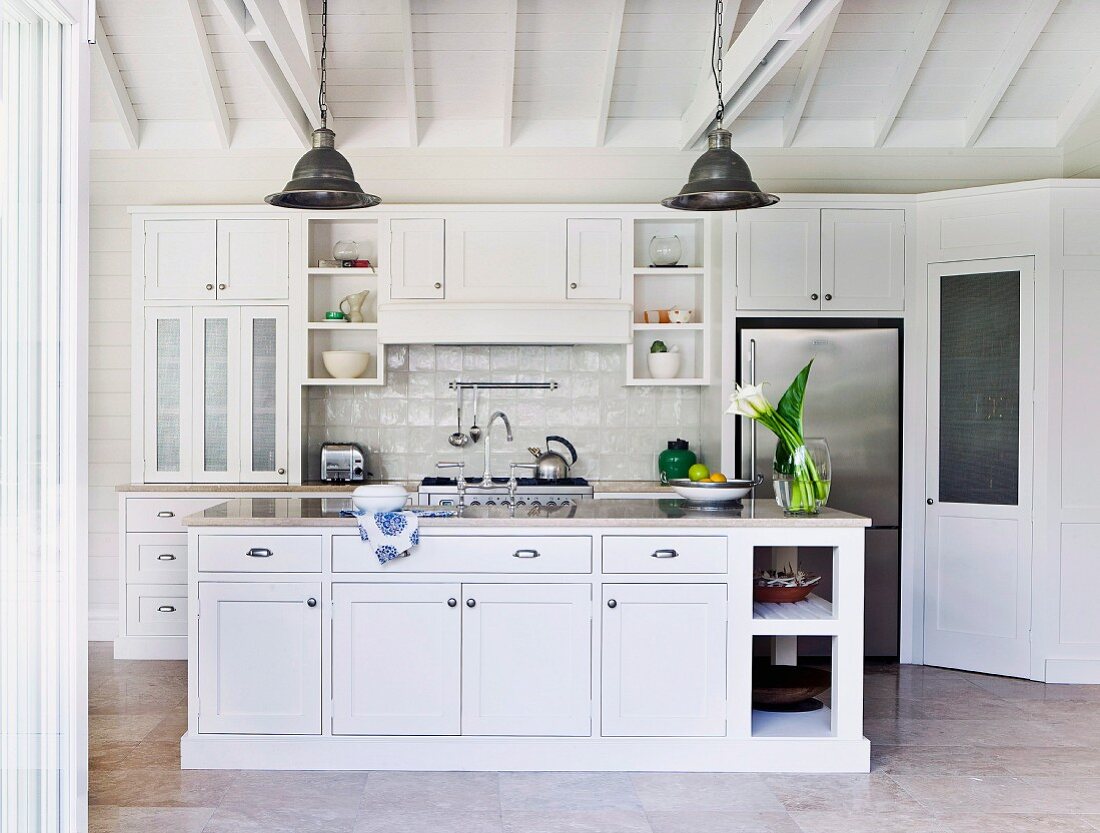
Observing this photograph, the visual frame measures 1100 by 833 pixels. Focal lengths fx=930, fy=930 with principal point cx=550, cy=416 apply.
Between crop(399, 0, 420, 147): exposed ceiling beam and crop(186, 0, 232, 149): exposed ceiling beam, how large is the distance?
41.0 inches

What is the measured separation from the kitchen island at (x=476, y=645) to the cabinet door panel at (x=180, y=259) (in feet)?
7.33

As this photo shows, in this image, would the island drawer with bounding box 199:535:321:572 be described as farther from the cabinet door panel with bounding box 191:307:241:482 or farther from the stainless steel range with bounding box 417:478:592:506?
the cabinet door panel with bounding box 191:307:241:482

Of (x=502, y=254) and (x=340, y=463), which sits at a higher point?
(x=502, y=254)

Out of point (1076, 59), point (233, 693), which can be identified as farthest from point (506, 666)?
point (1076, 59)

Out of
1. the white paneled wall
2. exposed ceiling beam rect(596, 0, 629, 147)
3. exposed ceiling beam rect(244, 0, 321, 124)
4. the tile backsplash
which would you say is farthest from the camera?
the tile backsplash

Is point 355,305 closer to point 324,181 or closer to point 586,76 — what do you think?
point 586,76

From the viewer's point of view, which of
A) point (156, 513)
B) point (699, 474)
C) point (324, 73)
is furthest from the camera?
point (156, 513)

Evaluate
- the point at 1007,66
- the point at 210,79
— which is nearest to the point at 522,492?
the point at 210,79

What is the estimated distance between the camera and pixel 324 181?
3387 millimetres

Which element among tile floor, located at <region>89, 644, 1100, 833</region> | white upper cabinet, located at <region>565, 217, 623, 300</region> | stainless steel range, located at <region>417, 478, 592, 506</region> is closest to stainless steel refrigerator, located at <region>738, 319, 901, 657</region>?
white upper cabinet, located at <region>565, 217, 623, 300</region>

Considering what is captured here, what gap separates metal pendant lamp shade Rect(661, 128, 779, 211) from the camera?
11.0ft

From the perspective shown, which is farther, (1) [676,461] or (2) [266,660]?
(1) [676,461]

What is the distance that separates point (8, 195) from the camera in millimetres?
1890

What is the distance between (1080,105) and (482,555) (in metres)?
4.38
